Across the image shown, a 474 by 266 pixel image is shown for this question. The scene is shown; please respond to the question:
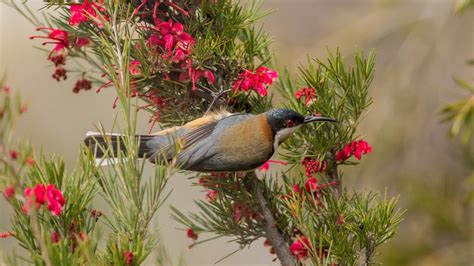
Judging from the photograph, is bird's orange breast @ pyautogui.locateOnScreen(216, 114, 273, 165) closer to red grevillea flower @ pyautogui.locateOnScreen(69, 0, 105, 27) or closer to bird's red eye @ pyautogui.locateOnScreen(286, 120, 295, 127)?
bird's red eye @ pyautogui.locateOnScreen(286, 120, 295, 127)

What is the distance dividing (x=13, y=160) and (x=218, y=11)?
54 cm

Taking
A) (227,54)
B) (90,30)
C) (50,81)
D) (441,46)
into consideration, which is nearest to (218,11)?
(227,54)

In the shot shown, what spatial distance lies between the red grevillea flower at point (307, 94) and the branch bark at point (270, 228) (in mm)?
167

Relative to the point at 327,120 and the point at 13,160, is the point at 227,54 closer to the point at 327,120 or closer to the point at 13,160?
the point at 327,120

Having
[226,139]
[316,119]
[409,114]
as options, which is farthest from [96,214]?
[409,114]

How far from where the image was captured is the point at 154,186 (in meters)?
0.79

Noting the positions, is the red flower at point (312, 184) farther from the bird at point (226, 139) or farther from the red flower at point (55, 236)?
the red flower at point (55, 236)

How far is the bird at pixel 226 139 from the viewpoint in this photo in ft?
3.85

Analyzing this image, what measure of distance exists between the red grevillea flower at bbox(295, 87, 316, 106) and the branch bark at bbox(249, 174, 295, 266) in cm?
17

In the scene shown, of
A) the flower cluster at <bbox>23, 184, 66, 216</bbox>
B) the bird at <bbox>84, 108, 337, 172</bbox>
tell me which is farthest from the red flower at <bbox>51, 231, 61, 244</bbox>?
the bird at <bbox>84, 108, 337, 172</bbox>

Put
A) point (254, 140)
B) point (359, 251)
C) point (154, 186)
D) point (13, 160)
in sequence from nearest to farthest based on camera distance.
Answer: point (13, 160), point (154, 186), point (359, 251), point (254, 140)

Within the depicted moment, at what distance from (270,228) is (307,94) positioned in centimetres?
24

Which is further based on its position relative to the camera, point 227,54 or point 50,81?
point 50,81

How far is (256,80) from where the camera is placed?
3.68 ft
